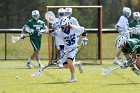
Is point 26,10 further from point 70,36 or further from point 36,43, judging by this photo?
point 70,36

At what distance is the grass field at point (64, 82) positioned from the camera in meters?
14.4

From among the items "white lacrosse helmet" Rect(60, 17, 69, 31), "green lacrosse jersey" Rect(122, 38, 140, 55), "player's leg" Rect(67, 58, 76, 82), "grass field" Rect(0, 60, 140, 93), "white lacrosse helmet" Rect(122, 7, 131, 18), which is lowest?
"grass field" Rect(0, 60, 140, 93)

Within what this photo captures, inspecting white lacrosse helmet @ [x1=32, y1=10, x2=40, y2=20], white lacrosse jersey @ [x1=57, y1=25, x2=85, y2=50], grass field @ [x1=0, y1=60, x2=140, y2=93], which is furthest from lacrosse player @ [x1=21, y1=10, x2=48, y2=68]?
white lacrosse jersey @ [x1=57, y1=25, x2=85, y2=50]

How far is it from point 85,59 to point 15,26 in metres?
7.01

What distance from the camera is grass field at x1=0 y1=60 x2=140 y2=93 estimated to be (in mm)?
14445

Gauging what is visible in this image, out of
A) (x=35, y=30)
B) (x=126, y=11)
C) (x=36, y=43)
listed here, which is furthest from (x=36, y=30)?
(x=126, y=11)

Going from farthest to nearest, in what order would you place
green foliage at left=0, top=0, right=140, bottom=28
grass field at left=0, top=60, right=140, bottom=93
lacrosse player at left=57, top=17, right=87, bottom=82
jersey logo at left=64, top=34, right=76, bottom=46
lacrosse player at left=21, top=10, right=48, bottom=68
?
green foliage at left=0, top=0, right=140, bottom=28
lacrosse player at left=21, top=10, right=48, bottom=68
jersey logo at left=64, top=34, right=76, bottom=46
lacrosse player at left=57, top=17, right=87, bottom=82
grass field at left=0, top=60, right=140, bottom=93

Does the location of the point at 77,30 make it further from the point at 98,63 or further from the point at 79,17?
the point at 79,17

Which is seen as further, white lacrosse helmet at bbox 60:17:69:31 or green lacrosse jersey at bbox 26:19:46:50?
green lacrosse jersey at bbox 26:19:46:50

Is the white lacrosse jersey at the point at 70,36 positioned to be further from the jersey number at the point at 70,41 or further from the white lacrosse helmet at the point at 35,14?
the white lacrosse helmet at the point at 35,14

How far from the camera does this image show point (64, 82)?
1638 centimetres

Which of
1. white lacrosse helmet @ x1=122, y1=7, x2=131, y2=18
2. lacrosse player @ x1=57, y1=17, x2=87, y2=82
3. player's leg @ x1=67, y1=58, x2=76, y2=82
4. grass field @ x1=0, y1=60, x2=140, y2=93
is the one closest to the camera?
grass field @ x1=0, y1=60, x2=140, y2=93

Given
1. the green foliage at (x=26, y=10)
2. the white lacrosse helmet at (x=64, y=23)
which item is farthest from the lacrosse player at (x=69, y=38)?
the green foliage at (x=26, y=10)

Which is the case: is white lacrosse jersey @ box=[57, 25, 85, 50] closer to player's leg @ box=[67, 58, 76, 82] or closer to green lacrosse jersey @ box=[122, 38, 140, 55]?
player's leg @ box=[67, 58, 76, 82]
